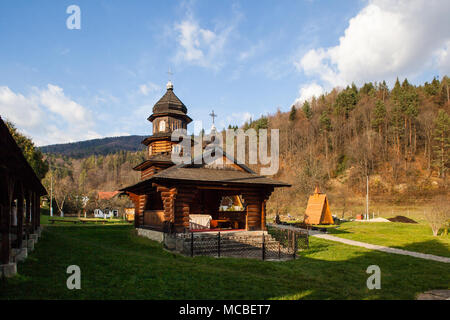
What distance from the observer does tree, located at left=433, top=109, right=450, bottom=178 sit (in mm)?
52375

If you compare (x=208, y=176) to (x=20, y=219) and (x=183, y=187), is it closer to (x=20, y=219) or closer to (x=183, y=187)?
(x=183, y=187)

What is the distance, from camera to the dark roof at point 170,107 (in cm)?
2355

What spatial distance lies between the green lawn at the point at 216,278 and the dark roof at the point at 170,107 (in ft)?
42.7

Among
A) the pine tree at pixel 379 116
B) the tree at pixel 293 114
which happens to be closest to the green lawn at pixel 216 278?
the pine tree at pixel 379 116

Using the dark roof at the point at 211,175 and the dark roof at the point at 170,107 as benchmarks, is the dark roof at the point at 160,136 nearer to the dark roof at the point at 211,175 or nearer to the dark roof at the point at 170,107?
the dark roof at the point at 170,107

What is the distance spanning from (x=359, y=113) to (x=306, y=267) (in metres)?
67.3

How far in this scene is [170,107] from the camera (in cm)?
2370

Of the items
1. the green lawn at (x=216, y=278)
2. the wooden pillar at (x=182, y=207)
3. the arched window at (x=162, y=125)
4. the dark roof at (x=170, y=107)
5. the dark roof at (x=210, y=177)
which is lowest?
the green lawn at (x=216, y=278)

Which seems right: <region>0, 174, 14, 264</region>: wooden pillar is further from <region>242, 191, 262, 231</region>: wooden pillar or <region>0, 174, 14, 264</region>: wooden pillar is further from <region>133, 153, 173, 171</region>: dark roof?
<region>133, 153, 173, 171</region>: dark roof

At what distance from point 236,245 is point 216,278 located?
6.28m
